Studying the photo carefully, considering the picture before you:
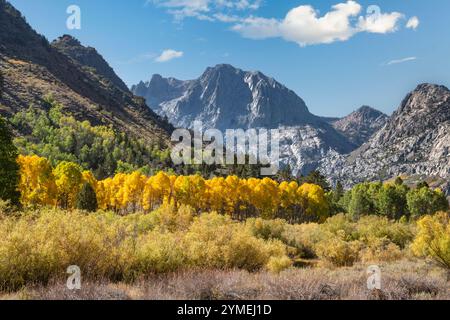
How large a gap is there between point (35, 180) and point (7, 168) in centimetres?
2240

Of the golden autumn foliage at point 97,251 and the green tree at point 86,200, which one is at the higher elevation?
the golden autumn foliage at point 97,251

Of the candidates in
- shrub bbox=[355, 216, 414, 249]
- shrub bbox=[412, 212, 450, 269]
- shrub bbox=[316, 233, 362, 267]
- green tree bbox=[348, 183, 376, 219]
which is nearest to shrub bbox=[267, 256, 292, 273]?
shrub bbox=[316, 233, 362, 267]

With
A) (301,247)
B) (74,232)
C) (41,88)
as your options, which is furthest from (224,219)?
(41,88)

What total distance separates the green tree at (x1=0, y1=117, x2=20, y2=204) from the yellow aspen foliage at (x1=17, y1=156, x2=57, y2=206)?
64.7ft

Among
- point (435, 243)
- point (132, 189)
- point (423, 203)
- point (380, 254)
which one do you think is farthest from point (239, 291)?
point (423, 203)

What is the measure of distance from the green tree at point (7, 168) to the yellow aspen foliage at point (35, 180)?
19728 millimetres

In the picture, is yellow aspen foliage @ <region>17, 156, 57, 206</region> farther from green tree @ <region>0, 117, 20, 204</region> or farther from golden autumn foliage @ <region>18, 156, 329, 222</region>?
green tree @ <region>0, 117, 20, 204</region>

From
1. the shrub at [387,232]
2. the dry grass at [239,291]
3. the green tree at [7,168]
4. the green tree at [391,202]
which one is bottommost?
the green tree at [391,202]

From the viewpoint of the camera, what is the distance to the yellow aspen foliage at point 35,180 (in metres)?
61.6

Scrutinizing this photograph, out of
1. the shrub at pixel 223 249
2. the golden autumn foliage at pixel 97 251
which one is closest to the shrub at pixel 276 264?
the golden autumn foliage at pixel 97 251

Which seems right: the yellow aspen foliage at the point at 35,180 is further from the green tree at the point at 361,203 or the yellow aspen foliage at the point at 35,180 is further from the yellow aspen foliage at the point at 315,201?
the green tree at the point at 361,203

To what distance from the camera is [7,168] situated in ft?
137

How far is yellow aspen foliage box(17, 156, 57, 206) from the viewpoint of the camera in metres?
61.6
